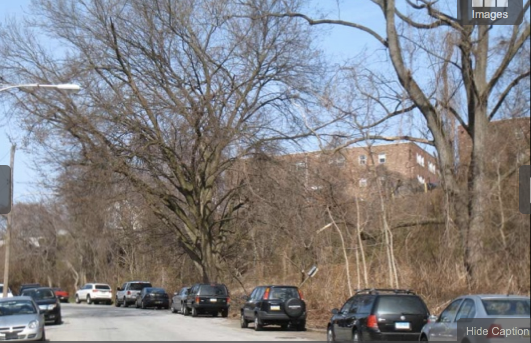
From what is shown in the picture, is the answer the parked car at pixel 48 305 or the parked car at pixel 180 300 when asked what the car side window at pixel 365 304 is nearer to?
the parked car at pixel 48 305

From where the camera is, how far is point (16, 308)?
22703 mm

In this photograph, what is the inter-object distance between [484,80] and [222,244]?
2381 centimetres

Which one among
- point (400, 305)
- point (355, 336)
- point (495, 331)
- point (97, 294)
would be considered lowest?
point (97, 294)

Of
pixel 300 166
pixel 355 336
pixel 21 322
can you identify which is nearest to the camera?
pixel 355 336

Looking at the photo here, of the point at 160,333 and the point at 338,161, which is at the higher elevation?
the point at 338,161

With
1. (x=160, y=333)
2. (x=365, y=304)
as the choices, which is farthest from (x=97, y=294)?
(x=365, y=304)

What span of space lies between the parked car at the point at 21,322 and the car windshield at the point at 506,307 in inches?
549

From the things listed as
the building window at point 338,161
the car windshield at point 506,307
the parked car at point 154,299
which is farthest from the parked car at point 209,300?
the car windshield at point 506,307

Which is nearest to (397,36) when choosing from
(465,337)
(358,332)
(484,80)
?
(484,80)

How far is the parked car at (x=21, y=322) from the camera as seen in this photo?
20969 mm

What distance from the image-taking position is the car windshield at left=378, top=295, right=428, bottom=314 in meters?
16.9

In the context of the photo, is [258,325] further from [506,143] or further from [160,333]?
[506,143]

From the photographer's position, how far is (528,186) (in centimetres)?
1359

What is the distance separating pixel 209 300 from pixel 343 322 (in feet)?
59.8
